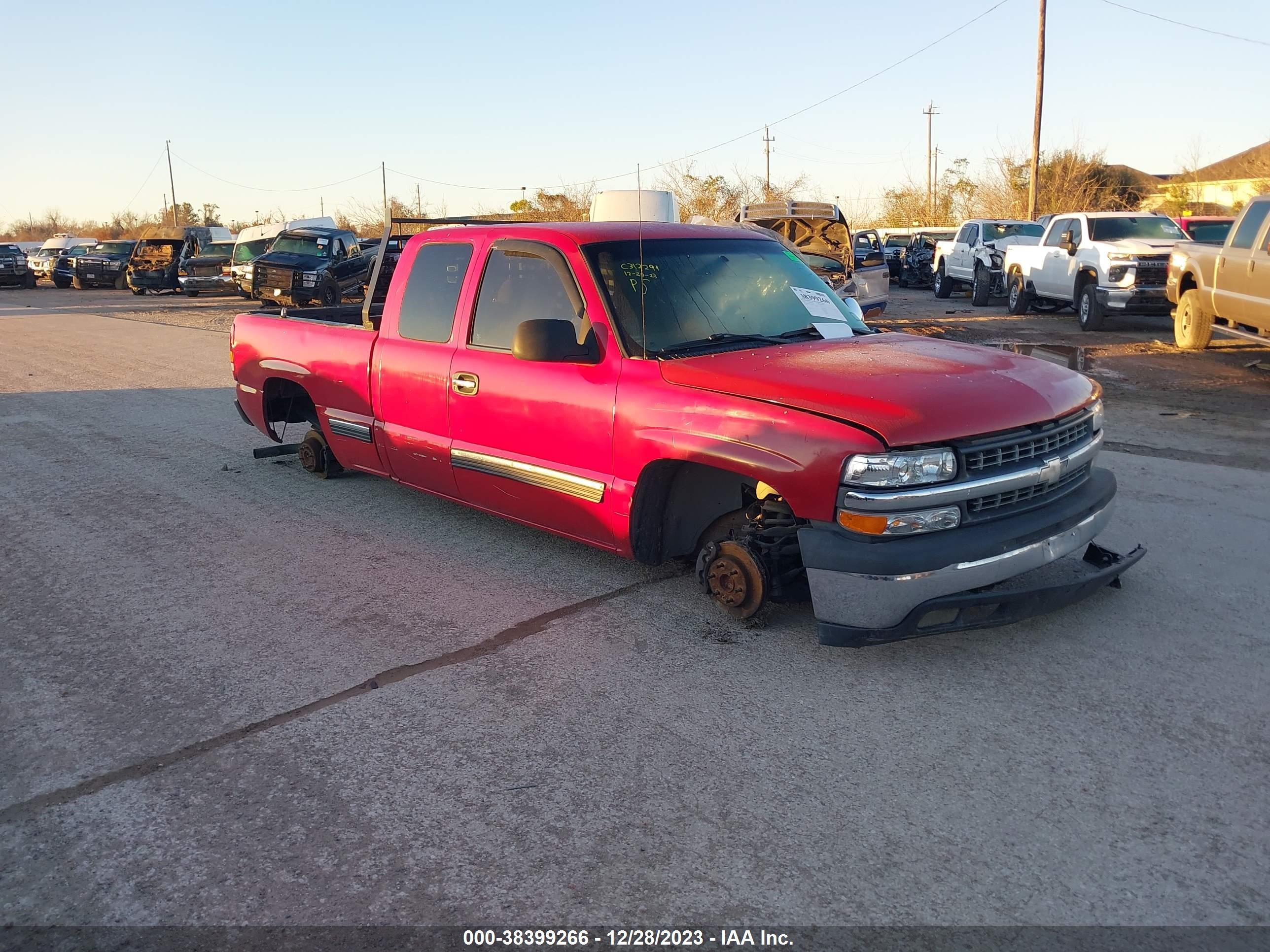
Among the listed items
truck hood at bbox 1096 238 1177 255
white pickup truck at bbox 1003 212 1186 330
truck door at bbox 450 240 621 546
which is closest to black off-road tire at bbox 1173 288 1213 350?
white pickup truck at bbox 1003 212 1186 330

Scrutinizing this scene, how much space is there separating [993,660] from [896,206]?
60.1 m

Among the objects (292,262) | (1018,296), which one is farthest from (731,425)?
(292,262)

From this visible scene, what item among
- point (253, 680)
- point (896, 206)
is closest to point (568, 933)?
point (253, 680)

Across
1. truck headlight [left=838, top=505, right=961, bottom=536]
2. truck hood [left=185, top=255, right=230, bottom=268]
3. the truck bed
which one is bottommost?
truck headlight [left=838, top=505, right=961, bottom=536]

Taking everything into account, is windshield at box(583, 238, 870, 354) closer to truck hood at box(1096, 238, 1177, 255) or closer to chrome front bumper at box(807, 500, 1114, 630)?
chrome front bumper at box(807, 500, 1114, 630)

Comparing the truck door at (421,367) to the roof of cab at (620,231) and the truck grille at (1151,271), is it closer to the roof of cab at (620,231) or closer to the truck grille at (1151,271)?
the roof of cab at (620,231)

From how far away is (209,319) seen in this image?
2317 centimetres

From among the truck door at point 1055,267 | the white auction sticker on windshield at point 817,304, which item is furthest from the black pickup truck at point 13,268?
the white auction sticker on windshield at point 817,304

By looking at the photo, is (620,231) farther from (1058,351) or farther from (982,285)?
(982,285)

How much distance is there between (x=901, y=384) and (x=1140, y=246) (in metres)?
13.3

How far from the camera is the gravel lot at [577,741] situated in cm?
274

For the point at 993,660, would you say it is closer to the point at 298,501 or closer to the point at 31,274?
the point at 298,501

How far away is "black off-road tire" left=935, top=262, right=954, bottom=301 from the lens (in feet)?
79.5

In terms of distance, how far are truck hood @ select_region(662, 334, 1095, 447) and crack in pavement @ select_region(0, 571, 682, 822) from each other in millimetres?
1203
